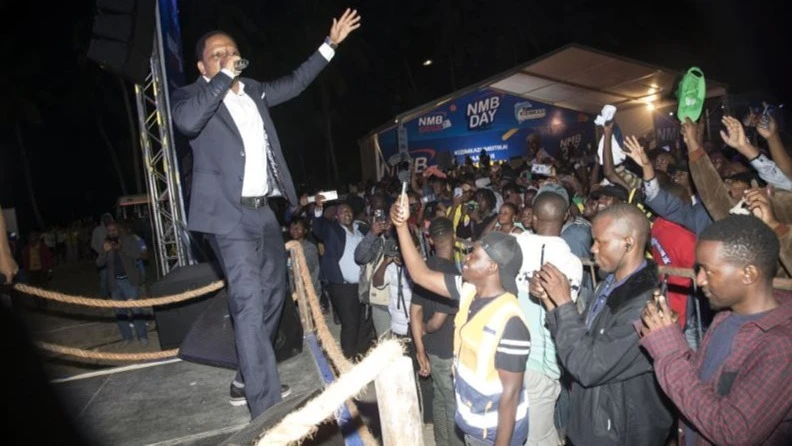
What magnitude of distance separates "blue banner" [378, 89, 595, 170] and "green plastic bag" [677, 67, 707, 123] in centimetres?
1571

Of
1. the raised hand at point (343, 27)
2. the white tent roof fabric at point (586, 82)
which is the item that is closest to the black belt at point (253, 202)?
the raised hand at point (343, 27)

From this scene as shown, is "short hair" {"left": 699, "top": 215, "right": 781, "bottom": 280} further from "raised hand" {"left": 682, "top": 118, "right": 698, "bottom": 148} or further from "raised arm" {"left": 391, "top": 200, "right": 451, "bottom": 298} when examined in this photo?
"raised hand" {"left": 682, "top": 118, "right": 698, "bottom": 148}

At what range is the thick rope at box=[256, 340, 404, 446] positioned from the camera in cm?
164

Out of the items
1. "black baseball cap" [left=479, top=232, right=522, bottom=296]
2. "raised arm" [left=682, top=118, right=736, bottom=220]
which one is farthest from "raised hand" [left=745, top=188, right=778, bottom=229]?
"black baseball cap" [left=479, top=232, right=522, bottom=296]

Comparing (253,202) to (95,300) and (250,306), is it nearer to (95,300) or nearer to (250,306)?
(250,306)

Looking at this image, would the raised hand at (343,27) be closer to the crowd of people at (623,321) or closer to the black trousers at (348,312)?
the crowd of people at (623,321)

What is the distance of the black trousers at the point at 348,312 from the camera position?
6.88 meters

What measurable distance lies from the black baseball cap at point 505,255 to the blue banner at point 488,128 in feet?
56.3

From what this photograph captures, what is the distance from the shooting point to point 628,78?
52.5 ft

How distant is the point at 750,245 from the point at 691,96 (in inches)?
104

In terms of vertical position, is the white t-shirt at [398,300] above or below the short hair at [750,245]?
below

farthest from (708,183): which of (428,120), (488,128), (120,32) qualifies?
(428,120)

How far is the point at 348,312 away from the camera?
22.8ft

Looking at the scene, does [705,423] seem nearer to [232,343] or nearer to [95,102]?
[232,343]
